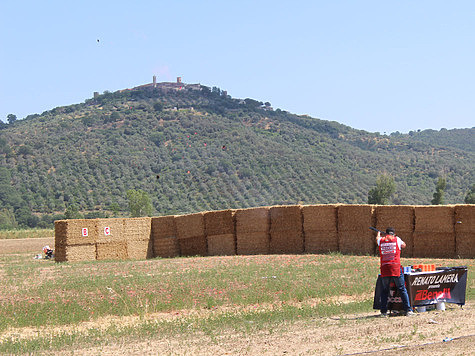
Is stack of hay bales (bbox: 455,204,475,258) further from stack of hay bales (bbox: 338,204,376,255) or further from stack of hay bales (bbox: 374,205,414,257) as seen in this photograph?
stack of hay bales (bbox: 338,204,376,255)

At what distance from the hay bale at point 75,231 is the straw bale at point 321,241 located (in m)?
10.9

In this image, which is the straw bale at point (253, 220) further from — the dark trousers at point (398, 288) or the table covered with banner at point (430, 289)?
the dark trousers at point (398, 288)

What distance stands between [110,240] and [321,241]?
11.1 metres

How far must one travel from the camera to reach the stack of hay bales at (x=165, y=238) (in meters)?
33.3

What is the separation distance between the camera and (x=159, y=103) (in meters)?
137

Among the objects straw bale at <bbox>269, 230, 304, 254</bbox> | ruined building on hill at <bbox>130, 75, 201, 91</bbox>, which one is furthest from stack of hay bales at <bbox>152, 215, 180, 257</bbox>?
ruined building on hill at <bbox>130, 75, 201, 91</bbox>

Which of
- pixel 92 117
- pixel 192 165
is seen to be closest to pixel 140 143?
pixel 192 165

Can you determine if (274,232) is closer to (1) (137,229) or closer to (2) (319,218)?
(2) (319,218)

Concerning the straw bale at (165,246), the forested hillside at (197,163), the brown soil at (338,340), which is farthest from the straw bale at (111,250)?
the forested hillside at (197,163)

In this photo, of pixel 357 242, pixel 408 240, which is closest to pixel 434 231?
pixel 408 240

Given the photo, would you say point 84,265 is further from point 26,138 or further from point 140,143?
point 26,138

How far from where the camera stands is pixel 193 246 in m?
32.7

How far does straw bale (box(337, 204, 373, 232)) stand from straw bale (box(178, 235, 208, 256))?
8.04 metres

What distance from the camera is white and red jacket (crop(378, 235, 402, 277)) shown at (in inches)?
540
